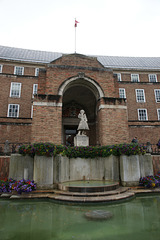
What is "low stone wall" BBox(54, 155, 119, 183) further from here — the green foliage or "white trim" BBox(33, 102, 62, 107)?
"white trim" BBox(33, 102, 62, 107)

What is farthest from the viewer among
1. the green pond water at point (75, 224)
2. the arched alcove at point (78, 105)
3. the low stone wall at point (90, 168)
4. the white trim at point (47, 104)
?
the arched alcove at point (78, 105)

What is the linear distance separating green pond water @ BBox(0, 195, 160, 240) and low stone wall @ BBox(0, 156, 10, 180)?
3841 mm

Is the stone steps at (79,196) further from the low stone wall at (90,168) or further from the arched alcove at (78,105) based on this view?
the arched alcove at (78,105)

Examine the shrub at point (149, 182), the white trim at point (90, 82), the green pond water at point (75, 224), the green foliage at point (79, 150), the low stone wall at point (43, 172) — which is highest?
the white trim at point (90, 82)

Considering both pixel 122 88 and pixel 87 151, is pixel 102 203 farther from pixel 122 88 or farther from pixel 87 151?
pixel 122 88

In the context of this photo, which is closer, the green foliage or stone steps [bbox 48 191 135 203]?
stone steps [bbox 48 191 135 203]

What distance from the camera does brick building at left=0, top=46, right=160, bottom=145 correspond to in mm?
13219

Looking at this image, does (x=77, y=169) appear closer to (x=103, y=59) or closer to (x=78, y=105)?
(x=78, y=105)

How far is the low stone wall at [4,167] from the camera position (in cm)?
885

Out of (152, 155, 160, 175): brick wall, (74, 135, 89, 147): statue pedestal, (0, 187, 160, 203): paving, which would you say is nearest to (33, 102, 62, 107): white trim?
(74, 135, 89, 147): statue pedestal

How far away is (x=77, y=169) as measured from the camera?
10.0 m

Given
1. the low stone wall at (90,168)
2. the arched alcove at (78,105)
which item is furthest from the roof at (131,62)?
the low stone wall at (90,168)

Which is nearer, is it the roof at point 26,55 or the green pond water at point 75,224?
the green pond water at point 75,224

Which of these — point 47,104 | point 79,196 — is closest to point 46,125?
point 47,104
